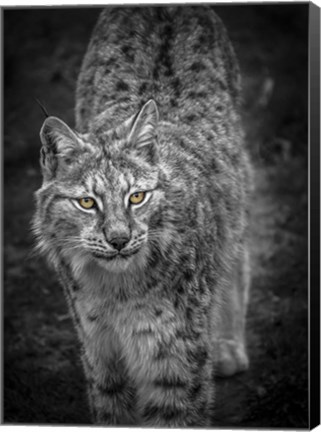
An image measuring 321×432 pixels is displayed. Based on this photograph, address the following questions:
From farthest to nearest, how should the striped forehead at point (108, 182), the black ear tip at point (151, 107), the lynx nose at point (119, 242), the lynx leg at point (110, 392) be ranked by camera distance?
the lynx leg at point (110, 392) → the black ear tip at point (151, 107) → the striped forehead at point (108, 182) → the lynx nose at point (119, 242)

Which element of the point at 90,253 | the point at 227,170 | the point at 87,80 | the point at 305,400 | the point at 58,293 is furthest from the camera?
→ the point at 58,293

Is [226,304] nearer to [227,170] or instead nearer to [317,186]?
[227,170]

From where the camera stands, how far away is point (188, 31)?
629cm

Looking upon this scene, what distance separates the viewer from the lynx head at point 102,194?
186 inches

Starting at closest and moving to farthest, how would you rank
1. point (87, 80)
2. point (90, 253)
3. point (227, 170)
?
point (90, 253) → point (227, 170) → point (87, 80)

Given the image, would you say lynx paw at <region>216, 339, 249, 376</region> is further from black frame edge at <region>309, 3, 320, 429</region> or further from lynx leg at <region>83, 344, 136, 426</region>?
lynx leg at <region>83, 344, 136, 426</region>

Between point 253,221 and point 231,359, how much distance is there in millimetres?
1759

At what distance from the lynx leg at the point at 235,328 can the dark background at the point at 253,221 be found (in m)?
0.11

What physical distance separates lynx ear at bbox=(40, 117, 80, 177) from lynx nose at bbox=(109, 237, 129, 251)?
0.64m

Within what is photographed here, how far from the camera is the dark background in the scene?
19.5 ft

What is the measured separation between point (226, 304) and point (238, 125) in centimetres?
142

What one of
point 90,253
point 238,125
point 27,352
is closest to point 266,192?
point 238,125

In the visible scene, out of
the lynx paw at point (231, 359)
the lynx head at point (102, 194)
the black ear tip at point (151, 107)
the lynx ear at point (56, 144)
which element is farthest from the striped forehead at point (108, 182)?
the lynx paw at point (231, 359)

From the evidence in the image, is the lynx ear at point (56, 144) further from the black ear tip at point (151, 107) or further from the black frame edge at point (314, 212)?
the black frame edge at point (314, 212)
